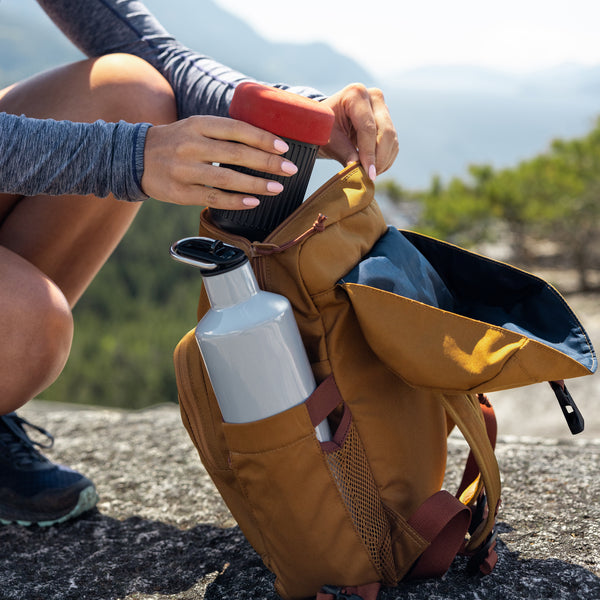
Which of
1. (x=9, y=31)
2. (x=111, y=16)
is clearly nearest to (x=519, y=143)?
(x=9, y=31)

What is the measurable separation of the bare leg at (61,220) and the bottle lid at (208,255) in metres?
0.25

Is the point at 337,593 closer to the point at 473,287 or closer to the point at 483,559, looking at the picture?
the point at 483,559

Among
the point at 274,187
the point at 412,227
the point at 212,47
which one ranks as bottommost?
the point at 412,227

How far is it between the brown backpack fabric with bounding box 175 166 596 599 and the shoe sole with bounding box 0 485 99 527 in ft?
1.08

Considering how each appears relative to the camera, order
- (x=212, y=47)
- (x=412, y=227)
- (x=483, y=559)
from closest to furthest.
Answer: (x=483, y=559), (x=412, y=227), (x=212, y=47)

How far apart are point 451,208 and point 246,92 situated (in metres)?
9.24

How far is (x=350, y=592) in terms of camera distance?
2.21ft

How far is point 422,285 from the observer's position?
2.40 feet

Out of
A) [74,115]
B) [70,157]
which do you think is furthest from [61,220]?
[70,157]

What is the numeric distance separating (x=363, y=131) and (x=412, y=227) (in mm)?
9661

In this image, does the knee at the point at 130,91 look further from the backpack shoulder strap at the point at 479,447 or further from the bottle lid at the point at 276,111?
the backpack shoulder strap at the point at 479,447

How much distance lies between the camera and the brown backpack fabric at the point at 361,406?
0.65 meters

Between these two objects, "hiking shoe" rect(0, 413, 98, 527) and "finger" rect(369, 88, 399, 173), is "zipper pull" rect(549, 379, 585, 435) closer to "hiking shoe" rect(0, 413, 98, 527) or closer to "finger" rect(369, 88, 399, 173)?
"finger" rect(369, 88, 399, 173)

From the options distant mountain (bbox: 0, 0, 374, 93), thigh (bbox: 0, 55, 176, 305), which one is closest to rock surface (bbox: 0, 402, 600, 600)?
thigh (bbox: 0, 55, 176, 305)
